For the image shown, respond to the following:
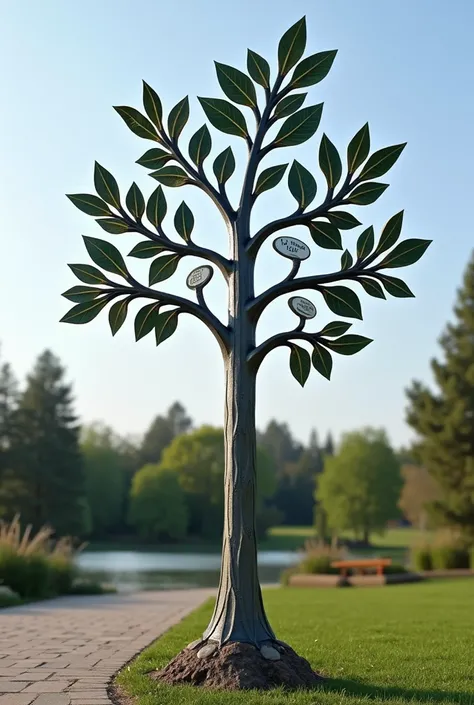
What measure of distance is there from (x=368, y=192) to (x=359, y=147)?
0.36 m

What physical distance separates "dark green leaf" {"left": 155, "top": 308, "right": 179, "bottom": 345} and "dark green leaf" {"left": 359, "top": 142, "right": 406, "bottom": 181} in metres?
1.88

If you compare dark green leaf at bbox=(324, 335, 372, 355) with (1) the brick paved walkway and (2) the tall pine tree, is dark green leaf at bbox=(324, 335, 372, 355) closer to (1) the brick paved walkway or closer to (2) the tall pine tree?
(1) the brick paved walkway

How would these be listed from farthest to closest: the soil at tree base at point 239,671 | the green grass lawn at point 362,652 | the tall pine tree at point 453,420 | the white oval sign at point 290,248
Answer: the tall pine tree at point 453,420, the white oval sign at point 290,248, the soil at tree base at point 239,671, the green grass lawn at point 362,652

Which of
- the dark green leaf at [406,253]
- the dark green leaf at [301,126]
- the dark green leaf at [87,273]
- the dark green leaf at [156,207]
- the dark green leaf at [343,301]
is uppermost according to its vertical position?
the dark green leaf at [301,126]

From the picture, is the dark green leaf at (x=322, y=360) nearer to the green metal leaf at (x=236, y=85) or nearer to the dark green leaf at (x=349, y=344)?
the dark green leaf at (x=349, y=344)

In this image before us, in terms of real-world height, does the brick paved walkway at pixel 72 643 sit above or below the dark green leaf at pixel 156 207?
below

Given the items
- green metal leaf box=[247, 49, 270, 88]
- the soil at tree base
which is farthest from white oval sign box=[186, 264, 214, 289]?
the soil at tree base

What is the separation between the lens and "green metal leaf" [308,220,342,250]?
6.44m

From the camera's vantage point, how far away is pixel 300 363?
256 inches

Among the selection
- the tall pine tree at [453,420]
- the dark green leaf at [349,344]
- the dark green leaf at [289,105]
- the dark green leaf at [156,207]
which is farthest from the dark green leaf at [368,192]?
the tall pine tree at [453,420]

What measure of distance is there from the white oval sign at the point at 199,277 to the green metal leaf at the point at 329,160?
1.21 meters

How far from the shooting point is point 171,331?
6.61 meters

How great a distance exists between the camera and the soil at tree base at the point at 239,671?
5.19 metres

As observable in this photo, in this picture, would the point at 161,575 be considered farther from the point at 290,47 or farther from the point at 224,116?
the point at 290,47
